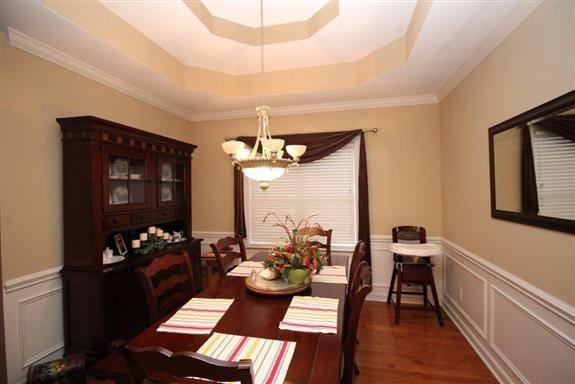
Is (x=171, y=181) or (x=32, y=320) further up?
(x=171, y=181)

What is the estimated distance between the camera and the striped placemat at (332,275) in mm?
2055

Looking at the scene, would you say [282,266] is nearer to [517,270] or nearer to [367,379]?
[367,379]

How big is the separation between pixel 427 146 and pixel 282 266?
2556mm

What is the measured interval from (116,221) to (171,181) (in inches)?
35.2

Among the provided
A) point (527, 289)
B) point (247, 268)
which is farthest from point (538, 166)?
point (247, 268)

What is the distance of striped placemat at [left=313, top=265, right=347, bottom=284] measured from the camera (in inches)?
80.9

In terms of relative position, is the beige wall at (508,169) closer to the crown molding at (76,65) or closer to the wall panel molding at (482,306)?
the wall panel molding at (482,306)

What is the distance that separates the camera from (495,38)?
1.98 meters

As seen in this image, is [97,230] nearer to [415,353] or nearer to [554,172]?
[415,353]

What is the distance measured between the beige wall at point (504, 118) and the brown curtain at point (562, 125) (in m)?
0.13

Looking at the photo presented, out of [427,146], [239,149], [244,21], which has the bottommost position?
[239,149]

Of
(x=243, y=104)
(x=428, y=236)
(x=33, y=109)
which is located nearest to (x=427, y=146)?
(x=428, y=236)

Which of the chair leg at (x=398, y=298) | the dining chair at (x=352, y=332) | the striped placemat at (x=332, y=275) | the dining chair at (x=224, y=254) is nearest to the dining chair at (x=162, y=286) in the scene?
the dining chair at (x=224, y=254)

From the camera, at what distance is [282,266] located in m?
1.85
